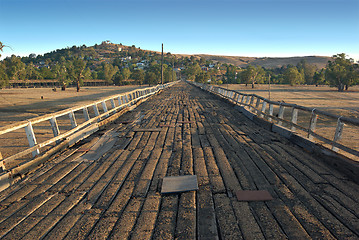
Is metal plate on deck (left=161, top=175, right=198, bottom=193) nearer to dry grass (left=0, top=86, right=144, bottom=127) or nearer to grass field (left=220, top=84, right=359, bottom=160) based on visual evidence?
grass field (left=220, top=84, right=359, bottom=160)

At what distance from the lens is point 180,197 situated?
3.80 meters

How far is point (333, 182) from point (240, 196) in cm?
211

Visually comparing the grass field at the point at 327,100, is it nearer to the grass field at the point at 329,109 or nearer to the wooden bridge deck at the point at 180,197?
the grass field at the point at 329,109

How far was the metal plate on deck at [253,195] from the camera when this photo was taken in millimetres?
3654

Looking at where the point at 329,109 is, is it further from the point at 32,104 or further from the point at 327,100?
the point at 32,104

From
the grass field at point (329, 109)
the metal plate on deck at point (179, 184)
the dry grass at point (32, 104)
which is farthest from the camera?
the dry grass at point (32, 104)

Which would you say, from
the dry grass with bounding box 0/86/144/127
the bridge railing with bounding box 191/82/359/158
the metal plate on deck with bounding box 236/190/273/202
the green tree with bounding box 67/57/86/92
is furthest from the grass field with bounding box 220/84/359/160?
the green tree with bounding box 67/57/86/92

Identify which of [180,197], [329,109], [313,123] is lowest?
[329,109]

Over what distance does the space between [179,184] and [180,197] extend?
400 millimetres

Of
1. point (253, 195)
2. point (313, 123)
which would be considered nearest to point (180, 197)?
point (253, 195)

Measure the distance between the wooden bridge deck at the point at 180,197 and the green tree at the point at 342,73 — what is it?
82.2 meters

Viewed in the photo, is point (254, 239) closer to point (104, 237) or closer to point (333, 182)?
point (104, 237)

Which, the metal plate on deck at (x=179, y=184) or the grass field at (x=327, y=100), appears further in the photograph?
the grass field at (x=327, y=100)

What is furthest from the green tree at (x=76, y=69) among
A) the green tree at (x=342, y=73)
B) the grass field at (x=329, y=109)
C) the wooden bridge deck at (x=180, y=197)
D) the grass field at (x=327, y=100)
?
the green tree at (x=342, y=73)
